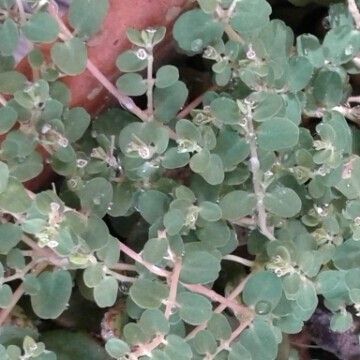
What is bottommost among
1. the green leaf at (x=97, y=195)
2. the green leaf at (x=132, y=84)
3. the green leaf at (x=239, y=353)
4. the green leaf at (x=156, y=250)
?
the green leaf at (x=239, y=353)

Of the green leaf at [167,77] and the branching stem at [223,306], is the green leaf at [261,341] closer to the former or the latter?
the branching stem at [223,306]

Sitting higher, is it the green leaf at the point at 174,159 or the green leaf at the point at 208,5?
the green leaf at the point at 208,5

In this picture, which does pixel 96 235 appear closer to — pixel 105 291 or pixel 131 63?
pixel 105 291

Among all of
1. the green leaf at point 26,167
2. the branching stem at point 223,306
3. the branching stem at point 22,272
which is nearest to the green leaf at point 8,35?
the green leaf at point 26,167

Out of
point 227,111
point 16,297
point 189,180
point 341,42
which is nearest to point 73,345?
point 16,297

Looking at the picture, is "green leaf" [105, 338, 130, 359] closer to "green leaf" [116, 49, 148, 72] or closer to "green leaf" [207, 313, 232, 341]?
"green leaf" [207, 313, 232, 341]

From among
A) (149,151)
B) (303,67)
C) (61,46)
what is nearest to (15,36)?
(61,46)

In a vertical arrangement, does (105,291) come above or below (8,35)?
below
